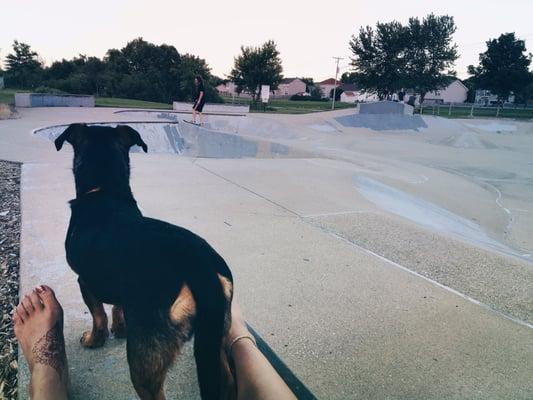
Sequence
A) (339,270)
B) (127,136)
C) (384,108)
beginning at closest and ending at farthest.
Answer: (127,136) → (339,270) → (384,108)

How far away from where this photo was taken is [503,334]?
268 centimetres

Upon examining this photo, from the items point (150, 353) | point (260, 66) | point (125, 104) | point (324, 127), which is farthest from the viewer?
point (260, 66)

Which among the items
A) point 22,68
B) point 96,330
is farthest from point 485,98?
point 96,330

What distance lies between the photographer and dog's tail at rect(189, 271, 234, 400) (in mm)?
1572

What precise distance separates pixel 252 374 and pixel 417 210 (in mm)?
6169

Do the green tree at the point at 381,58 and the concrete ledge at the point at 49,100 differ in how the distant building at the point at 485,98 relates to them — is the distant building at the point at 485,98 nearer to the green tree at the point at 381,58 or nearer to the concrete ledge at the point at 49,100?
the green tree at the point at 381,58

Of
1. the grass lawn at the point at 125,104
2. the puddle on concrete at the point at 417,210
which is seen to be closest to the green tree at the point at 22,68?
the grass lawn at the point at 125,104

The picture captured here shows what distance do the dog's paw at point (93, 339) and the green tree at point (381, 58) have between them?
5271cm

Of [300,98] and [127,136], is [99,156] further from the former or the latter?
[300,98]

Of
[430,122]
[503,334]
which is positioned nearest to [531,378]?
[503,334]

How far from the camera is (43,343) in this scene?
2.02 meters

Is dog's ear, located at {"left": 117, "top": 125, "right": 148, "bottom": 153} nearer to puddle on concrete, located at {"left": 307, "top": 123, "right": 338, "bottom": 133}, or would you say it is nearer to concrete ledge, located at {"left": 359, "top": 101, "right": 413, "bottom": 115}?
puddle on concrete, located at {"left": 307, "top": 123, "right": 338, "bottom": 133}

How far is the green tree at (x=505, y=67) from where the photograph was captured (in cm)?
5337

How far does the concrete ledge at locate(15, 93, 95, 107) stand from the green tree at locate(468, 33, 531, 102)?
179 feet
